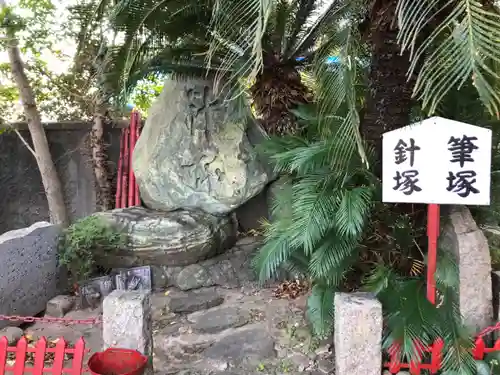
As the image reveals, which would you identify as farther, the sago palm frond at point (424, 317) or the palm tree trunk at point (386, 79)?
the palm tree trunk at point (386, 79)

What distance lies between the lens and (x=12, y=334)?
3740 mm

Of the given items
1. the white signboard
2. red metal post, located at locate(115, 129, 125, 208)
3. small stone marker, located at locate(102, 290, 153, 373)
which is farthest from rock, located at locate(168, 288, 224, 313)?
the white signboard

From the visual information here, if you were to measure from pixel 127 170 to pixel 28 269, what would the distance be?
226 centimetres

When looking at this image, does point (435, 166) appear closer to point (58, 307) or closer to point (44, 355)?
point (44, 355)

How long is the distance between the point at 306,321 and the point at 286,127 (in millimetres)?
2172

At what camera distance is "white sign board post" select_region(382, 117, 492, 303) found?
2.75 m

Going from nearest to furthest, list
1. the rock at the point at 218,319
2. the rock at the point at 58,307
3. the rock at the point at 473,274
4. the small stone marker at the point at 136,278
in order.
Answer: the rock at the point at 473,274 → the rock at the point at 218,319 → the rock at the point at 58,307 → the small stone marker at the point at 136,278

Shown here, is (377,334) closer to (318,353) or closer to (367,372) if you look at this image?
(367,372)

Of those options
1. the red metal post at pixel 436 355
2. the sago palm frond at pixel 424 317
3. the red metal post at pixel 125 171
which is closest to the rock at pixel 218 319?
the sago palm frond at pixel 424 317

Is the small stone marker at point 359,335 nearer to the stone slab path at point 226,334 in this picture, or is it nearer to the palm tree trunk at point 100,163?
the stone slab path at point 226,334

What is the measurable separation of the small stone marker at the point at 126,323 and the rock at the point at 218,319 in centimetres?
127

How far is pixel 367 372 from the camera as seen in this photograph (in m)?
2.81

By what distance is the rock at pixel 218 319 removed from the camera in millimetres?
4113

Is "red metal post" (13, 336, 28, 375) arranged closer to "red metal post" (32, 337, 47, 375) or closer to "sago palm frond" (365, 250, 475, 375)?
"red metal post" (32, 337, 47, 375)
